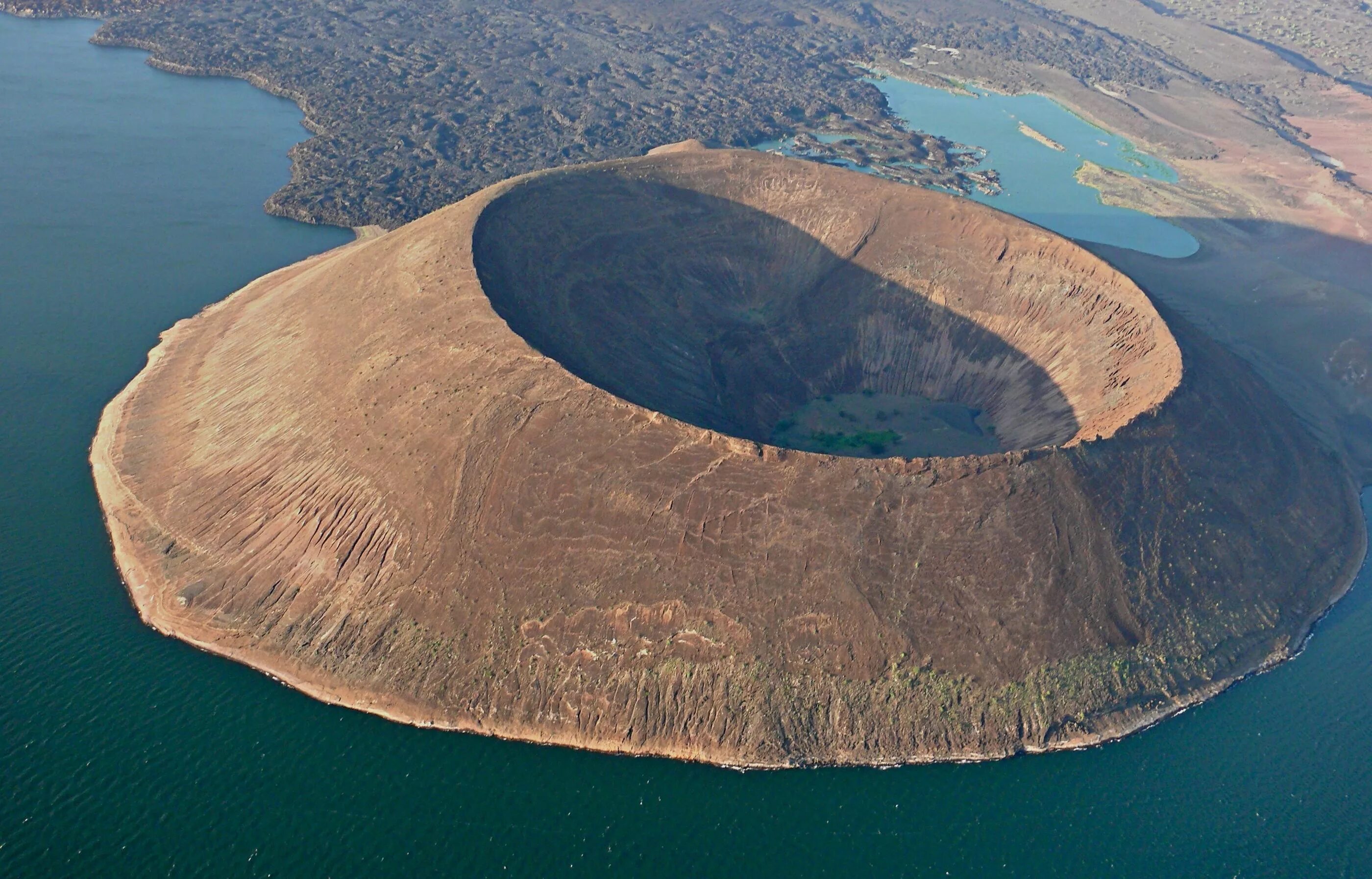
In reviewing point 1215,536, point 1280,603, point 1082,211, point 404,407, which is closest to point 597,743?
point 404,407

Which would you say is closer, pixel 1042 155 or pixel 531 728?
pixel 531 728

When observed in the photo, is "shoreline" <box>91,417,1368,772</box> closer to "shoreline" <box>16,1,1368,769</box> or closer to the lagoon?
"shoreline" <box>16,1,1368,769</box>

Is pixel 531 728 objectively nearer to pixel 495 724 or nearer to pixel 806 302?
pixel 495 724

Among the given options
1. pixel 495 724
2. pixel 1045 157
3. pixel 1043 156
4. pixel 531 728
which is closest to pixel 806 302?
pixel 531 728

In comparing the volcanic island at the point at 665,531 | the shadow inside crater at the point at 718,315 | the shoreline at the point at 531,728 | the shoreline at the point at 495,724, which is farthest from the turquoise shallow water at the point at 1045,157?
the shoreline at the point at 531,728

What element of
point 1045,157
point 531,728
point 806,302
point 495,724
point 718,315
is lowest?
point 495,724

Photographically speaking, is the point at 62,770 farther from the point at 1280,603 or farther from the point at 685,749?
the point at 1280,603
